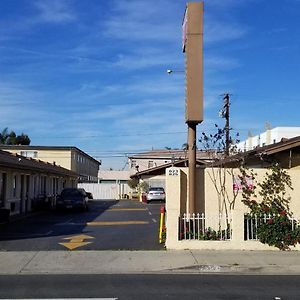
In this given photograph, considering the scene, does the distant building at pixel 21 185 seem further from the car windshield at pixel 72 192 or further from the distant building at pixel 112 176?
the distant building at pixel 112 176

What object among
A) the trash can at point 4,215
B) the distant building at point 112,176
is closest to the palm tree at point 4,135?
the distant building at point 112,176

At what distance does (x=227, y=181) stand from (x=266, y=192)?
1182mm

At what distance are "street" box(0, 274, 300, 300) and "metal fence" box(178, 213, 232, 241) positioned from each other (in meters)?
3.48

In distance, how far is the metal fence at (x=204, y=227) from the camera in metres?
14.9

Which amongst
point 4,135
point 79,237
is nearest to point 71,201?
point 79,237

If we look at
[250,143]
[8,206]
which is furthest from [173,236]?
[250,143]

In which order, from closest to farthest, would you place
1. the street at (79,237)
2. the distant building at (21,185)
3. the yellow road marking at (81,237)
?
the street at (79,237)
the yellow road marking at (81,237)
the distant building at (21,185)

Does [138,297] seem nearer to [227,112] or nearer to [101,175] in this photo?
A: [227,112]

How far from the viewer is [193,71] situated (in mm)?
15977

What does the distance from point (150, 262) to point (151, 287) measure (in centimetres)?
286

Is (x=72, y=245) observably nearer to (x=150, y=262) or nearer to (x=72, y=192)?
(x=150, y=262)

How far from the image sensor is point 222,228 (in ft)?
50.1

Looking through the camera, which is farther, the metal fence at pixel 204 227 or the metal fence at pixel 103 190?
the metal fence at pixel 103 190

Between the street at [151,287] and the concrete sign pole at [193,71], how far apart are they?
218 inches
